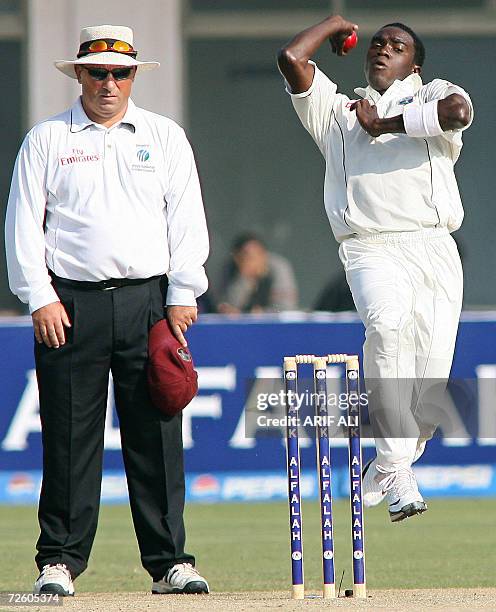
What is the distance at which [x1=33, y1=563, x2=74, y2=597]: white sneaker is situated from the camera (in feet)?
19.5

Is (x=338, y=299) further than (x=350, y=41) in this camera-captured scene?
Yes

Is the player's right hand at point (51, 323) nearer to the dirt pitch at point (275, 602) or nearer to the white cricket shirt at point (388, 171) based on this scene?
the dirt pitch at point (275, 602)

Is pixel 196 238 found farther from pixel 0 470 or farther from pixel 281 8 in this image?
pixel 281 8

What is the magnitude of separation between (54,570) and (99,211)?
1449 millimetres

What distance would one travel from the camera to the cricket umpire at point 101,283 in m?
6.02

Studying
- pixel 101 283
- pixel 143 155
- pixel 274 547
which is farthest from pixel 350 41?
pixel 274 547

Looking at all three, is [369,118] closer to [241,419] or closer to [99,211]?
[99,211]

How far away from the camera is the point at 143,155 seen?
611cm

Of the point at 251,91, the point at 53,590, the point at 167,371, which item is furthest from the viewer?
the point at 251,91

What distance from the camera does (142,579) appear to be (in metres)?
7.43

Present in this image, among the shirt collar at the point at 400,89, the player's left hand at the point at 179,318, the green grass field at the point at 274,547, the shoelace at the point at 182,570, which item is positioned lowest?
the green grass field at the point at 274,547

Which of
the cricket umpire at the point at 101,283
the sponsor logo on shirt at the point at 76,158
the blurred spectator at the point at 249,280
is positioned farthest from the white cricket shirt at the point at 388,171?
the blurred spectator at the point at 249,280

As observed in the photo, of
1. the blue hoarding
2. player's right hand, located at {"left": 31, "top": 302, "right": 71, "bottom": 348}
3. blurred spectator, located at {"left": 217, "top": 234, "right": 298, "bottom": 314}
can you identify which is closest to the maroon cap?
player's right hand, located at {"left": 31, "top": 302, "right": 71, "bottom": 348}

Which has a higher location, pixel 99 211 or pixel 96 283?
pixel 99 211
